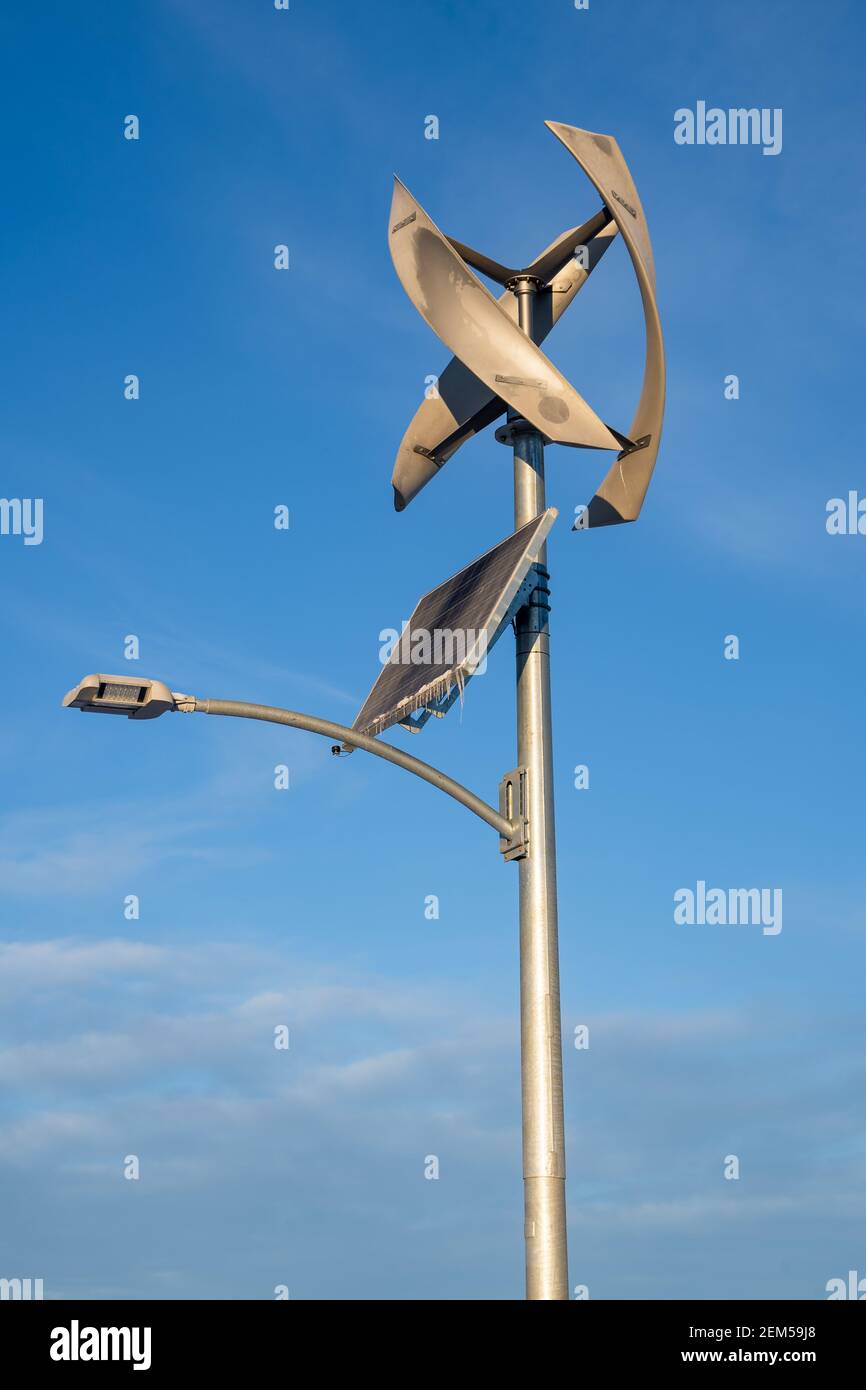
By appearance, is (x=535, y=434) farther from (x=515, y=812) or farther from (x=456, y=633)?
(x=515, y=812)

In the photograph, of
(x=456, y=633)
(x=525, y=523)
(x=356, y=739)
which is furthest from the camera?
(x=525, y=523)

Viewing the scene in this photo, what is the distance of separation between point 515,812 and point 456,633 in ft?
7.14

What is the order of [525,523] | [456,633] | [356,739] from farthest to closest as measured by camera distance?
[525,523], [456,633], [356,739]

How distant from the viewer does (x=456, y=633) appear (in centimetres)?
1752

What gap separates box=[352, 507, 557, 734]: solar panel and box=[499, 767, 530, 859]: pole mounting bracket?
1.13m

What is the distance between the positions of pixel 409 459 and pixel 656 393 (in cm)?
377

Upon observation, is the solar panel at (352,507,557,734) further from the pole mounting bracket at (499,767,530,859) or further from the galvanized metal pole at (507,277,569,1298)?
the pole mounting bracket at (499,767,530,859)

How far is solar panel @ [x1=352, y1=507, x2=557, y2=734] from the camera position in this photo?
1688cm

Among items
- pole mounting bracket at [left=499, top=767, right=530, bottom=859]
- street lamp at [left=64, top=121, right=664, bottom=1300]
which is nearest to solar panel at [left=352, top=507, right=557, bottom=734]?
street lamp at [left=64, top=121, right=664, bottom=1300]

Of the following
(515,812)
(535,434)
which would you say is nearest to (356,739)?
(515,812)
